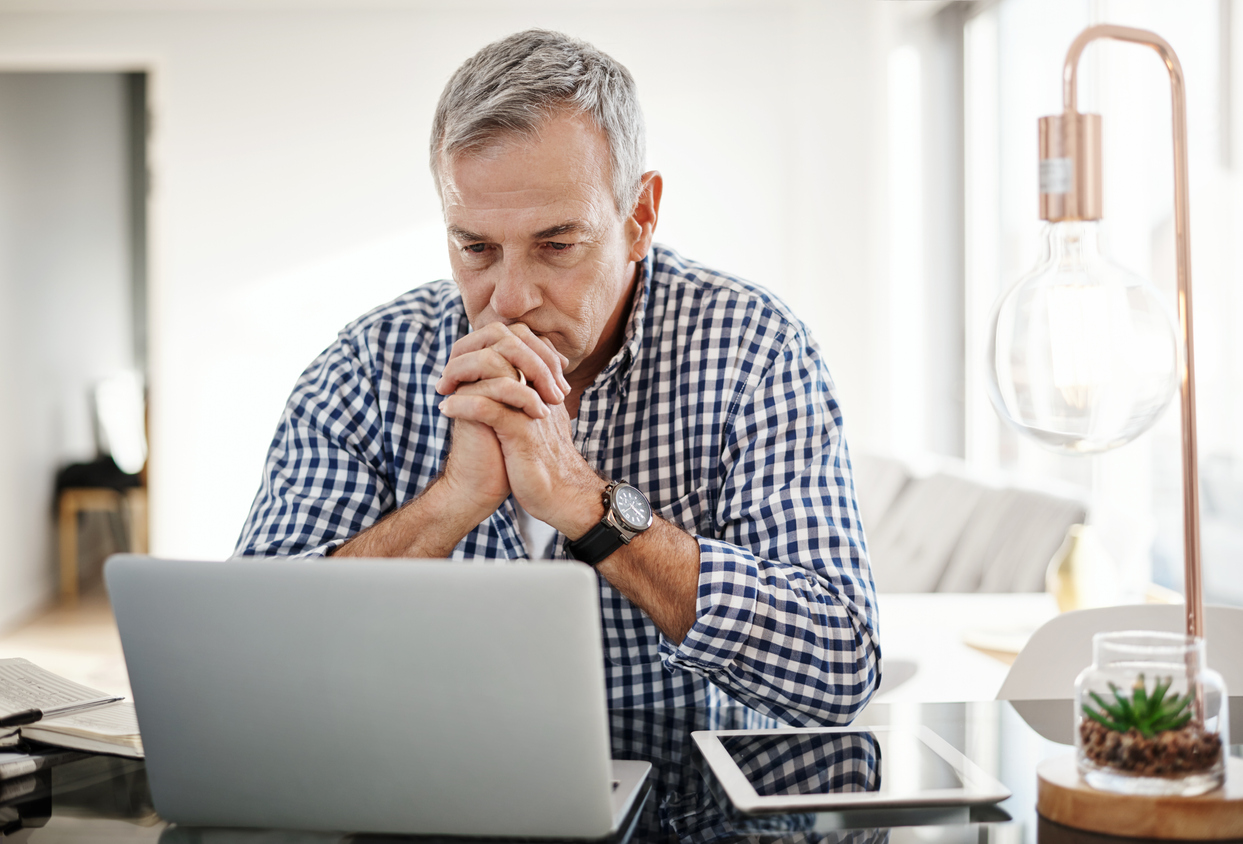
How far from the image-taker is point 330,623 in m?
0.66

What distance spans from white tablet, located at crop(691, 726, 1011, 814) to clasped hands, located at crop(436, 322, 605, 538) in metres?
0.28

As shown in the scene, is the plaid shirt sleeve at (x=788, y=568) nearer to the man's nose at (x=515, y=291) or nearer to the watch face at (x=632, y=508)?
the watch face at (x=632, y=508)

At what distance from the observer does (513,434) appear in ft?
3.55

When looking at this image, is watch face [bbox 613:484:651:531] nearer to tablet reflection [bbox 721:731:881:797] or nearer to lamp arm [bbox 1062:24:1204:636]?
tablet reflection [bbox 721:731:881:797]

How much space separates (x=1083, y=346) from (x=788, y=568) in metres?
0.42

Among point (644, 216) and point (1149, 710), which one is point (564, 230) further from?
point (1149, 710)

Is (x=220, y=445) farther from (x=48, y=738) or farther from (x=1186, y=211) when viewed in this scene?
(x=1186, y=211)

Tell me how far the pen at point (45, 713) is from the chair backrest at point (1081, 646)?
3.11 ft

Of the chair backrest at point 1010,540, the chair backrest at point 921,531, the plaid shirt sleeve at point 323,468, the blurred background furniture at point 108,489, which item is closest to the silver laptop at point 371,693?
the plaid shirt sleeve at point 323,468

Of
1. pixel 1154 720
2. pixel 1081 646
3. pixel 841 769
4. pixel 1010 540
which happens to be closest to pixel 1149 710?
pixel 1154 720

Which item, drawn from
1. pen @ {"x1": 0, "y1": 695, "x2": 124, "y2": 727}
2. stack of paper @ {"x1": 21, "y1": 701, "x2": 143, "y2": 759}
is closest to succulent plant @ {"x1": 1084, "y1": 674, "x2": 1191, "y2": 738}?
stack of paper @ {"x1": 21, "y1": 701, "x2": 143, "y2": 759}

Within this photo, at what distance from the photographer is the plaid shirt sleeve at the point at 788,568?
1.05 metres

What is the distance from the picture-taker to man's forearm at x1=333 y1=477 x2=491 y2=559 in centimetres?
115

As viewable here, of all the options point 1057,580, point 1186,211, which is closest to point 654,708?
point 1186,211
